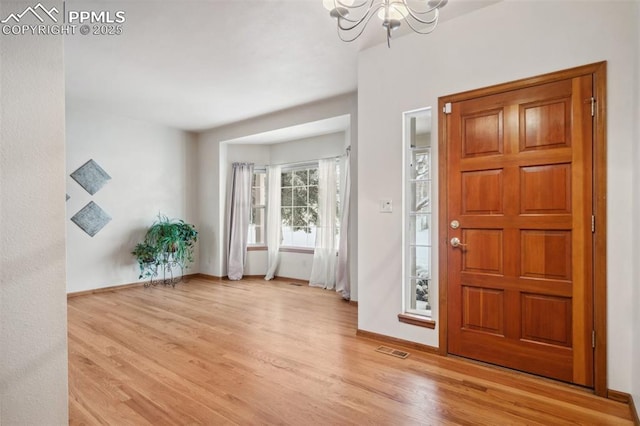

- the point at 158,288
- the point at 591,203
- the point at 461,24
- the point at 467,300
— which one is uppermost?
the point at 461,24

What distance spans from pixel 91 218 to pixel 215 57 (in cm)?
340

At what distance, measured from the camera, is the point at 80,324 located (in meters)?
3.82

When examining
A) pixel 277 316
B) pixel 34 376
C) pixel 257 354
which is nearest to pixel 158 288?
pixel 277 316

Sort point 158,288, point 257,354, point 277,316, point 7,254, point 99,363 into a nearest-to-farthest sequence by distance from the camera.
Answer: point 7,254 < point 99,363 < point 257,354 < point 277,316 < point 158,288

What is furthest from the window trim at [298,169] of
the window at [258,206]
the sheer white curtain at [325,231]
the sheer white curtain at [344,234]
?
the sheer white curtain at [344,234]

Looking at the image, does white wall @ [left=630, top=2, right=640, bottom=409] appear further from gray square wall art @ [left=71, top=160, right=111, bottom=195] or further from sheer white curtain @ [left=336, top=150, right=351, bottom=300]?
gray square wall art @ [left=71, top=160, right=111, bottom=195]

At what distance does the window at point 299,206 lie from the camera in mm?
6320

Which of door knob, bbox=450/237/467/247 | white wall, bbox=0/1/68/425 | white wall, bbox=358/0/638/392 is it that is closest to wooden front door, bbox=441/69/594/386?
door knob, bbox=450/237/467/247

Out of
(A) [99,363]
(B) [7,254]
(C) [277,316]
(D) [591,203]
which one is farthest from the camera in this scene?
(C) [277,316]

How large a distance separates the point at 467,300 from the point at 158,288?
487 cm

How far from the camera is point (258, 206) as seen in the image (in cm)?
682

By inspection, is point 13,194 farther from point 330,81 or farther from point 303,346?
point 330,81

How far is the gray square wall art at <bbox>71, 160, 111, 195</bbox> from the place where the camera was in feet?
17.3

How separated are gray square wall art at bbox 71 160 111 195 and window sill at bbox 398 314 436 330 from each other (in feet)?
15.9
